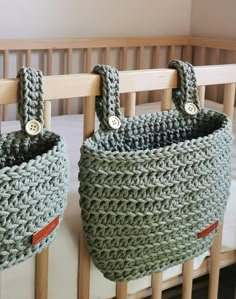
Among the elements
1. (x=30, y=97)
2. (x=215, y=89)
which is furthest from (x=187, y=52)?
(x=30, y=97)

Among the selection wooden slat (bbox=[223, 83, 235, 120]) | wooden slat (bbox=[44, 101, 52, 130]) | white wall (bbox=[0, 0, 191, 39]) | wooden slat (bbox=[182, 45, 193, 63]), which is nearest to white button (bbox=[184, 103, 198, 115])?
wooden slat (bbox=[223, 83, 235, 120])

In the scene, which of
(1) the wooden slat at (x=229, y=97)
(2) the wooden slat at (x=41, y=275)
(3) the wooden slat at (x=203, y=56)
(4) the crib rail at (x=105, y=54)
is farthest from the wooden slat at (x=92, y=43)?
(2) the wooden slat at (x=41, y=275)

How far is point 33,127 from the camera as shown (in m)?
0.75

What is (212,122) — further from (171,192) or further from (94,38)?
(94,38)

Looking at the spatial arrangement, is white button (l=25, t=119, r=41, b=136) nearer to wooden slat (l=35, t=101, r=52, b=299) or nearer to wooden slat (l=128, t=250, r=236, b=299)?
wooden slat (l=35, t=101, r=52, b=299)

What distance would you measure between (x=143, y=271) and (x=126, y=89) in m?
0.30

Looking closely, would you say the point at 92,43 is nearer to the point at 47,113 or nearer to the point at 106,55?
the point at 106,55

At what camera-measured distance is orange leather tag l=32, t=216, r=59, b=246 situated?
0.74 m

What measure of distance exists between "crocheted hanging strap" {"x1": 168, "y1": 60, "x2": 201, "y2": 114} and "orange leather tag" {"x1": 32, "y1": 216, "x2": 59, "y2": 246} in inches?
11.9

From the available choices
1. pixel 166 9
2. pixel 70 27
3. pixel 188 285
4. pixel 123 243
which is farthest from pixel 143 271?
pixel 166 9

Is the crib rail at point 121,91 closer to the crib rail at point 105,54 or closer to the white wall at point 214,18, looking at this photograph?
the crib rail at point 105,54

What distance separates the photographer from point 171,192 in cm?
85

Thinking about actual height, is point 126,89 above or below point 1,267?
above

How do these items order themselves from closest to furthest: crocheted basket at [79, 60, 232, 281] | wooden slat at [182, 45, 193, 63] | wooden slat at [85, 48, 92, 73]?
1. crocheted basket at [79, 60, 232, 281]
2. wooden slat at [85, 48, 92, 73]
3. wooden slat at [182, 45, 193, 63]
